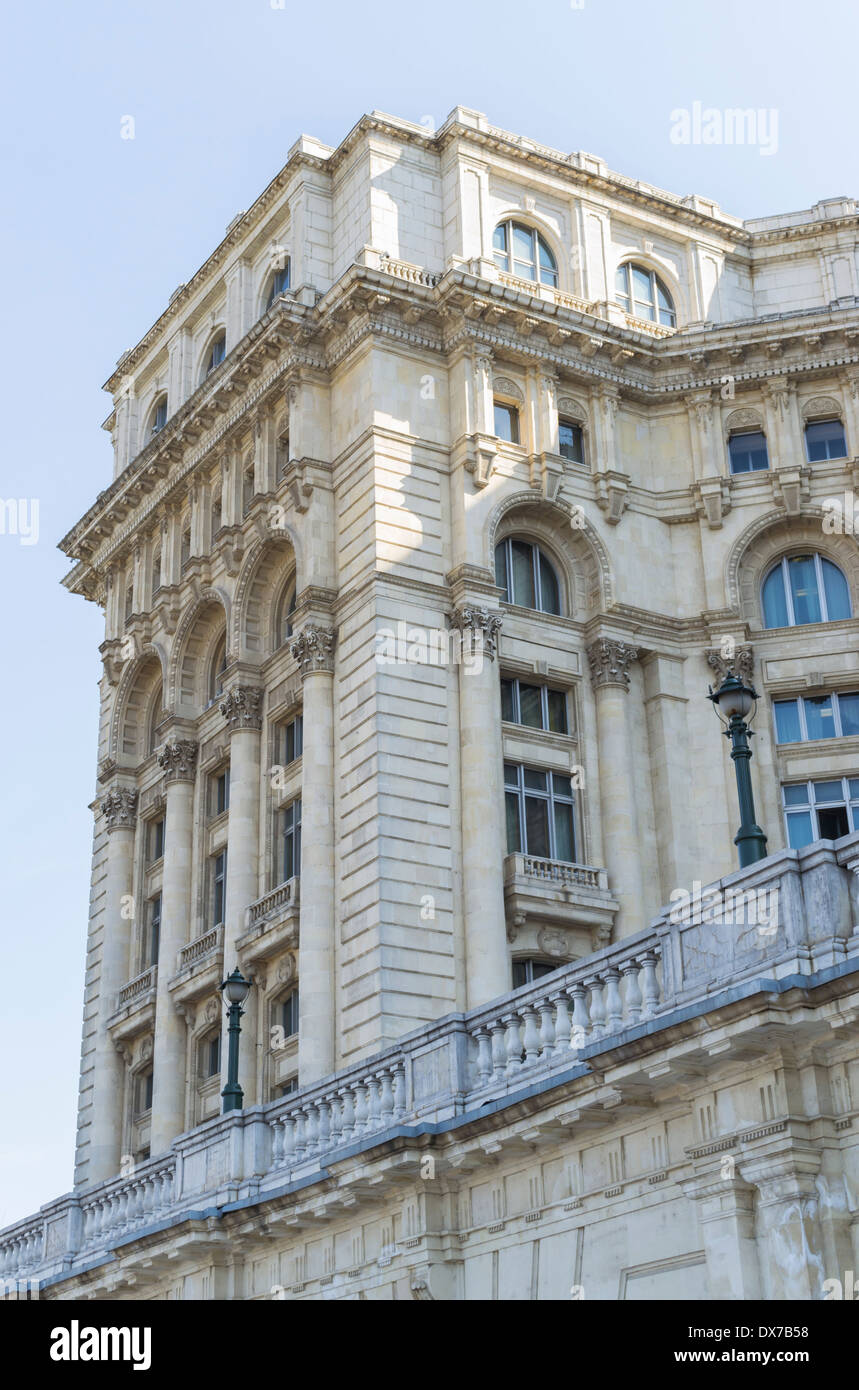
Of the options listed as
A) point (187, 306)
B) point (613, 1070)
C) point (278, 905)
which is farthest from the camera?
point (187, 306)

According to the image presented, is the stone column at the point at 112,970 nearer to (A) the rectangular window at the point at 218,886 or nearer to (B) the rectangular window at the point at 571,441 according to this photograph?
(A) the rectangular window at the point at 218,886

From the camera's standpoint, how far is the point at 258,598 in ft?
159

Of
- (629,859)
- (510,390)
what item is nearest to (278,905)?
(629,859)

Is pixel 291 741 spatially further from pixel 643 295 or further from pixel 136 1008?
pixel 643 295

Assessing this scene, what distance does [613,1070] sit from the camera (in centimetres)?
1964

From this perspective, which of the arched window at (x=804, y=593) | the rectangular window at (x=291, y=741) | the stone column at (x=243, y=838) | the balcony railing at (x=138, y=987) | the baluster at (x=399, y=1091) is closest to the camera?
the baluster at (x=399, y=1091)

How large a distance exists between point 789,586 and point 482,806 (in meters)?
12.0

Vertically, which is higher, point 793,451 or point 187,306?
point 187,306

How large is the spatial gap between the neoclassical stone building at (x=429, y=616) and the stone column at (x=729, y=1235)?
33.6 ft

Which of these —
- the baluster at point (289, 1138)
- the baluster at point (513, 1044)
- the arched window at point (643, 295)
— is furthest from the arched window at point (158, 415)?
the baluster at point (513, 1044)

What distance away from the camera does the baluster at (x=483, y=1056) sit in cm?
2295

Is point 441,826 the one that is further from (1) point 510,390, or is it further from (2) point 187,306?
(2) point 187,306
